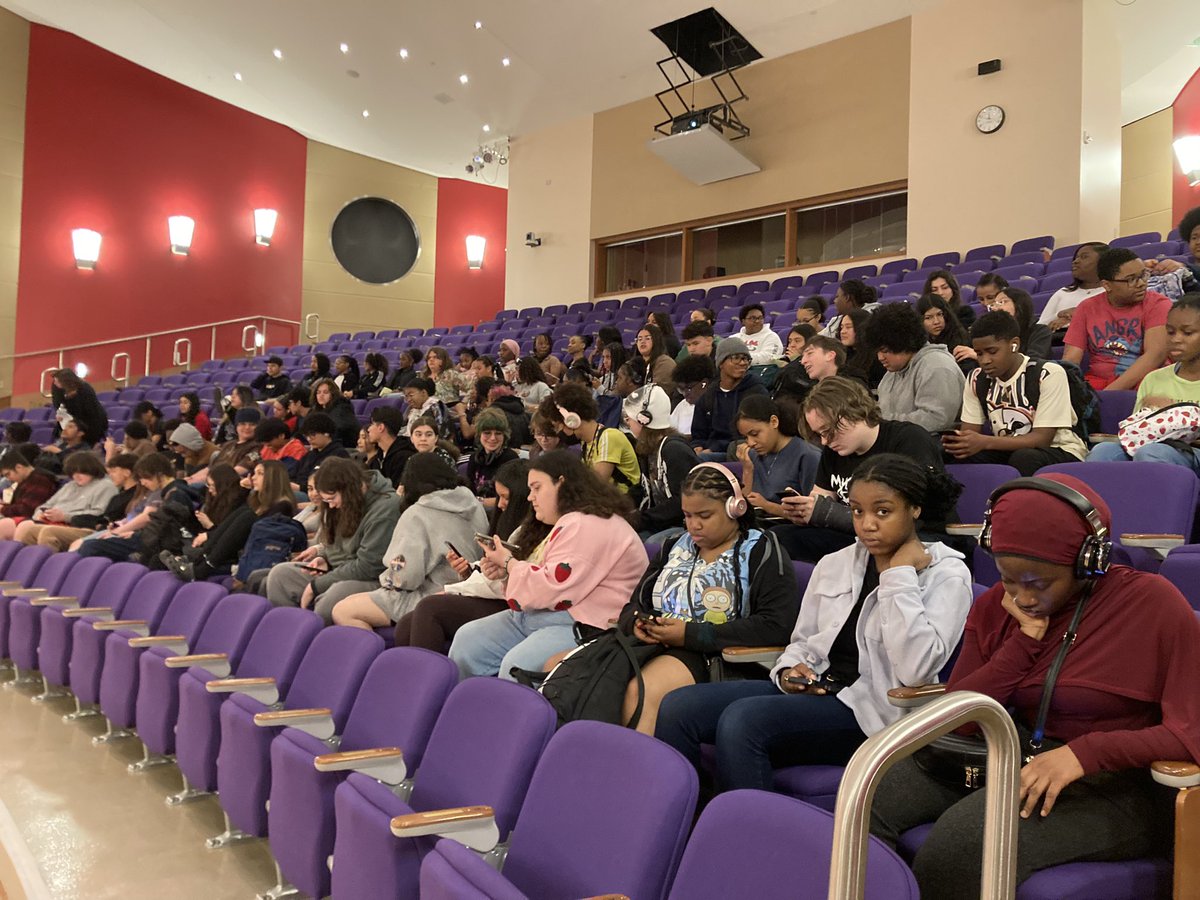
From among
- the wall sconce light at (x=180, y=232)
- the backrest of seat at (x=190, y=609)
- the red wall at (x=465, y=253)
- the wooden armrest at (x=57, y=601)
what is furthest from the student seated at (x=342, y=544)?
the red wall at (x=465, y=253)

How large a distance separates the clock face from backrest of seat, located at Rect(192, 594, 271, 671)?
7927 mm

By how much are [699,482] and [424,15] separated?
8.51 meters

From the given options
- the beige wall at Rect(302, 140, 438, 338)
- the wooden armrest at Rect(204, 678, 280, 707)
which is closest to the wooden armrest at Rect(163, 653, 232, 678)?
the wooden armrest at Rect(204, 678, 280, 707)

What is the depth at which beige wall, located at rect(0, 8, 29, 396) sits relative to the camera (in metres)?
9.84

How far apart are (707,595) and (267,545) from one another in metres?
2.52

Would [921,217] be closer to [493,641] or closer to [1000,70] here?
[1000,70]

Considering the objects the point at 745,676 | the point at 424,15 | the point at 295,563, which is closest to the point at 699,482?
the point at 745,676

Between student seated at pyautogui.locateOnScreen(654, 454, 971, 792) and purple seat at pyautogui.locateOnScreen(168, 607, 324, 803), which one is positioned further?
purple seat at pyautogui.locateOnScreen(168, 607, 324, 803)

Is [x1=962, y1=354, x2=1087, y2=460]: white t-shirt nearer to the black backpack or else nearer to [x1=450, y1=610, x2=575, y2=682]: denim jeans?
the black backpack

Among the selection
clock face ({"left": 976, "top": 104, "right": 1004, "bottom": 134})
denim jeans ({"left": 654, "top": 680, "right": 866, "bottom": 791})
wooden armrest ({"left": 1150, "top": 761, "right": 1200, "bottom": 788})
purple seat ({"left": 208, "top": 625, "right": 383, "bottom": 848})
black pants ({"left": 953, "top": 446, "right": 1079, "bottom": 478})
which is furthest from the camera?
clock face ({"left": 976, "top": 104, "right": 1004, "bottom": 134})

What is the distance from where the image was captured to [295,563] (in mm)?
3791

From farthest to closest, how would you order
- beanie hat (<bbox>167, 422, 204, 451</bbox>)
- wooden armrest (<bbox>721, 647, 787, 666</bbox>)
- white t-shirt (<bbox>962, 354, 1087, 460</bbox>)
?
1. beanie hat (<bbox>167, 422, 204, 451</bbox>)
2. white t-shirt (<bbox>962, 354, 1087, 460</bbox>)
3. wooden armrest (<bbox>721, 647, 787, 666</bbox>)

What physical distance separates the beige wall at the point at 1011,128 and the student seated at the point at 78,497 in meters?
7.43

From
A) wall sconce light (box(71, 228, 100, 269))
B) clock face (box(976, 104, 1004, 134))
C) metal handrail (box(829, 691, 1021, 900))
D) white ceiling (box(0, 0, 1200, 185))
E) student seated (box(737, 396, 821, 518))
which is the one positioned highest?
white ceiling (box(0, 0, 1200, 185))
